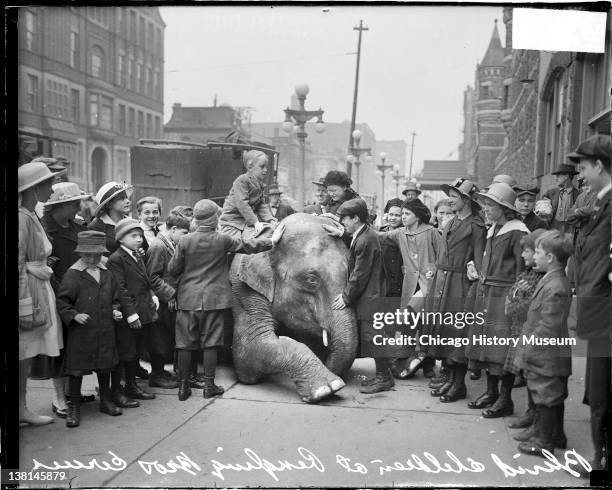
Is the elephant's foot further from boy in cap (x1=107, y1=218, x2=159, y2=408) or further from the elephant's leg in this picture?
boy in cap (x1=107, y1=218, x2=159, y2=408)

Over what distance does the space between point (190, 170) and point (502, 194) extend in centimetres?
360

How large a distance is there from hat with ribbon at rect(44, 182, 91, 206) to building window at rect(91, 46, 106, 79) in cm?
80

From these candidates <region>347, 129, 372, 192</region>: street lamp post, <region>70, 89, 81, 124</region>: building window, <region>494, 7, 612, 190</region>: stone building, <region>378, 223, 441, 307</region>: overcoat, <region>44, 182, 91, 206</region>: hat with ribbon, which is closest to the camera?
<region>494, 7, 612, 190</region>: stone building

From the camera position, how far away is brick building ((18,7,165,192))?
397 cm

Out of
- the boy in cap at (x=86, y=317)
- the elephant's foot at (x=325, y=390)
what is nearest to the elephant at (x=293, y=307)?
the elephant's foot at (x=325, y=390)

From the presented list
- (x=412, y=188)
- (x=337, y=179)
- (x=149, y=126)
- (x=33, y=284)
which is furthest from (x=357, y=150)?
(x=33, y=284)

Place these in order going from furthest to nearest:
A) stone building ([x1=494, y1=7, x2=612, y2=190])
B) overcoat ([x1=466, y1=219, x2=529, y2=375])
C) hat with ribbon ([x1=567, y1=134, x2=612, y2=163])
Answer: overcoat ([x1=466, y1=219, x2=529, y2=375])
stone building ([x1=494, y1=7, x2=612, y2=190])
hat with ribbon ([x1=567, y1=134, x2=612, y2=163])

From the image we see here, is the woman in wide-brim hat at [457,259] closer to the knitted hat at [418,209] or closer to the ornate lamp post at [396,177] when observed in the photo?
the knitted hat at [418,209]

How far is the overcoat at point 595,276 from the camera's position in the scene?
144 inches

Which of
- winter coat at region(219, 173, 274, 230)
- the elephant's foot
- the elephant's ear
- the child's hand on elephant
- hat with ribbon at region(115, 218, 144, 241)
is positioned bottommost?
the elephant's foot

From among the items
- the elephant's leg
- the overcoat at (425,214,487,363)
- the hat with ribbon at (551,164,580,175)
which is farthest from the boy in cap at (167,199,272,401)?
the hat with ribbon at (551,164,580,175)

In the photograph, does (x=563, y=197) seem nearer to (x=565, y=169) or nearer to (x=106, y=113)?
(x=565, y=169)

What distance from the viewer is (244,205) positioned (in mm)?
5578

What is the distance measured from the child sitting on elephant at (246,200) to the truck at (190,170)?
2.85ft
